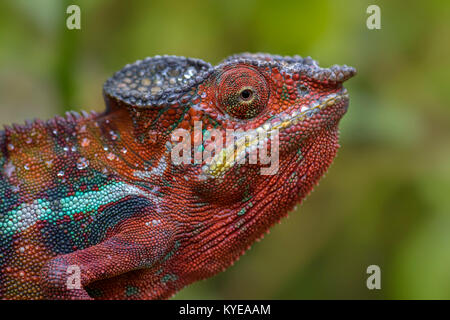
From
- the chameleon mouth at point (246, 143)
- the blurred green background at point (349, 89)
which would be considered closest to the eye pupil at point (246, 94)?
the chameleon mouth at point (246, 143)

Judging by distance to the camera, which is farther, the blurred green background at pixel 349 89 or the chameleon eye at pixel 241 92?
the blurred green background at pixel 349 89

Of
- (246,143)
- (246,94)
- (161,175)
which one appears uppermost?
(246,94)

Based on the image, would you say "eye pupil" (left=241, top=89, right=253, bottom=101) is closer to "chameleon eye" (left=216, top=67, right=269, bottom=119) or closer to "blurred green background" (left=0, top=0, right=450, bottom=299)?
"chameleon eye" (left=216, top=67, right=269, bottom=119)

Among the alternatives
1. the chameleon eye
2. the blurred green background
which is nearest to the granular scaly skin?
the chameleon eye

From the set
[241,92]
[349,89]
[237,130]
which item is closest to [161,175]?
[237,130]

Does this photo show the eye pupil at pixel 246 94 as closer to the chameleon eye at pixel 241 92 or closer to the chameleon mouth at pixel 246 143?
the chameleon eye at pixel 241 92

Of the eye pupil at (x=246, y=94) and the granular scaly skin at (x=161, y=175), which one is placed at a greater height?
the eye pupil at (x=246, y=94)

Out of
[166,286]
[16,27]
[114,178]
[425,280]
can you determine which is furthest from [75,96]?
[425,280]

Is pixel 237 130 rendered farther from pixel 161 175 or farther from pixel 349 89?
pixel 349 89
